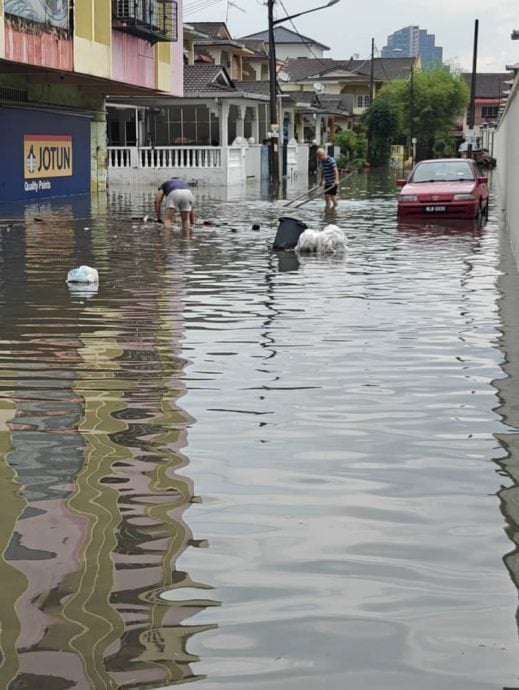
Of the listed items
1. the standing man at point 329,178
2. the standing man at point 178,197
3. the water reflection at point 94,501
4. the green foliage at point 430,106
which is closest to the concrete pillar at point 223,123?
the standing man at point 329,178

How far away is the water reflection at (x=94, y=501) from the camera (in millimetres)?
3834

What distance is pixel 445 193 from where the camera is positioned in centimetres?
2461

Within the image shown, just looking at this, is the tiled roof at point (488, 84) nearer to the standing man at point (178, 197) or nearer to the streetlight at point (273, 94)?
the streetlight at point (273, 94)

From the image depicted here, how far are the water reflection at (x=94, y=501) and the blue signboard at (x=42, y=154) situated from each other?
20051 mm

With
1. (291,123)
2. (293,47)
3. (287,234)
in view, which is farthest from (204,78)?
(293,47)

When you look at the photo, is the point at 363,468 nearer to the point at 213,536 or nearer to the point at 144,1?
the point at 213,536

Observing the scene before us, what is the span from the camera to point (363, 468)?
5.99 metres

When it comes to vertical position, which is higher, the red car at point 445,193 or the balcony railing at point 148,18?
the balcony railing at point 148,18

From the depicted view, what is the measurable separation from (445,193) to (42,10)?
9.80 metres

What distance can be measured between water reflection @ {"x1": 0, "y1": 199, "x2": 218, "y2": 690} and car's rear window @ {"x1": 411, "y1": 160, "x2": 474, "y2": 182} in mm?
15421

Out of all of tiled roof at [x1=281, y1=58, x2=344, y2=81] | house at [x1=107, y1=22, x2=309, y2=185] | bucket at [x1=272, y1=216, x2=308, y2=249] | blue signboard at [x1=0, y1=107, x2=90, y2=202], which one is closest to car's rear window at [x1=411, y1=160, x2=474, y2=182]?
bucket at [x1=272, y1=216, x2=308, y2=249]

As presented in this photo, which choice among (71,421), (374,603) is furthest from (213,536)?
(71,421)

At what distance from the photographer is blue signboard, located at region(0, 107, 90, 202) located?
30719 millimetres

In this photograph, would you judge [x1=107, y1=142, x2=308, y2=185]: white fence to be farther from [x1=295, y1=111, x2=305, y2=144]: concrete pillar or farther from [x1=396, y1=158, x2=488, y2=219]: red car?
[x1=295, y1=111, x2=305, y2=144]: concrete pillar
